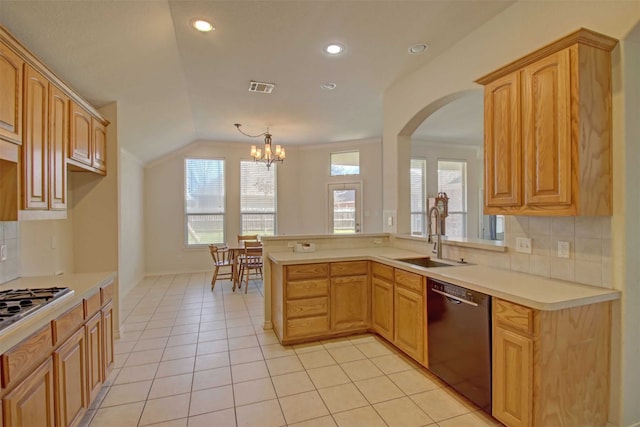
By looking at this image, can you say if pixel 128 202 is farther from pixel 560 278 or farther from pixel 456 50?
pixel 560 278

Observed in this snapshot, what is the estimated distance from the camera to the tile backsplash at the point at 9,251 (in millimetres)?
2268

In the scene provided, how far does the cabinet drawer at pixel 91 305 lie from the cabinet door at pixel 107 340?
0.14 m

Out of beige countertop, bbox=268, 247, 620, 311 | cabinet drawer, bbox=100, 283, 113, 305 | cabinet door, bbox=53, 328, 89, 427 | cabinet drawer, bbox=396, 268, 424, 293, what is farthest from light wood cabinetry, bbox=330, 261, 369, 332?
cabinet door, bbox=53, 328, 89, 427

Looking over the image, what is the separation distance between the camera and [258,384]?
255 centimetres

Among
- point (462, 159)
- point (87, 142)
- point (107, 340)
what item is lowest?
point (107, 340)

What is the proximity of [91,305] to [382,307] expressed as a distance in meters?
2.42

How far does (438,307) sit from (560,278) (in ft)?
2.68

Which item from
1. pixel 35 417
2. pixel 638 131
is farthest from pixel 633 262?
pixel 35 417

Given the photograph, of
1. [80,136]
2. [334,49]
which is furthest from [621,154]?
[80,136]

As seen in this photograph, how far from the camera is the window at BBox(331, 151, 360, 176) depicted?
7.23m

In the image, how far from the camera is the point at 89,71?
9.29ft

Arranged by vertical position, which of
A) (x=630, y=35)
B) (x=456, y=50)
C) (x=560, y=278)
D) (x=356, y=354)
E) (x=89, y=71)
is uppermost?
(x=456, y=50)

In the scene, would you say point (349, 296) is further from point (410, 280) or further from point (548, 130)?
point (548, 130)

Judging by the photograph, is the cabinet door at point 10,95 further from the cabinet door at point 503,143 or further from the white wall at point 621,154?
the white wall at point 621,154
